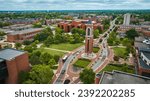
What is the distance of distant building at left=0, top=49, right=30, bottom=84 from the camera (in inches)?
128

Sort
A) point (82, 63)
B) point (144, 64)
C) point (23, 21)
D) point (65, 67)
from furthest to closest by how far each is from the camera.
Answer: point (23, 21), point (82, 63), point (65, 67), point (144, 64)

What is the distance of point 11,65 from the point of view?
135 inches

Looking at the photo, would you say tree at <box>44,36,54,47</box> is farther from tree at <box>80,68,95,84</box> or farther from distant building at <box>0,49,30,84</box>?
tree at <box>80,68,95,84</box>

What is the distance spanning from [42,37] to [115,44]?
394cm

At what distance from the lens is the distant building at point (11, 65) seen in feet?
10.6

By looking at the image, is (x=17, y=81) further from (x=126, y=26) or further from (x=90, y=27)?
(x=126, y=26)

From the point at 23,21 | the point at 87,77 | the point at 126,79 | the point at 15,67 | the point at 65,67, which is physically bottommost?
the point at 65,67

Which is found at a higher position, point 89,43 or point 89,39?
point 89,39

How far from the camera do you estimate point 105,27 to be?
12883 millimetres

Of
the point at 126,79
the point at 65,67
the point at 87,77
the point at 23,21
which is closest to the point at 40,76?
the point at 87,77

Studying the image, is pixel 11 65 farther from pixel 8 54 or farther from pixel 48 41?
pixel 48 41

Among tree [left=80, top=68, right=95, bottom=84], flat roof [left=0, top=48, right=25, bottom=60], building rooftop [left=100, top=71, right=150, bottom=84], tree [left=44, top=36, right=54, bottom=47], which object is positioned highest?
flat roof [left=0, top=48, right=25, bottom=60]

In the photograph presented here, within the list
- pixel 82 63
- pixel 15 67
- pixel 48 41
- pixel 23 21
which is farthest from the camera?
pixel 23 21

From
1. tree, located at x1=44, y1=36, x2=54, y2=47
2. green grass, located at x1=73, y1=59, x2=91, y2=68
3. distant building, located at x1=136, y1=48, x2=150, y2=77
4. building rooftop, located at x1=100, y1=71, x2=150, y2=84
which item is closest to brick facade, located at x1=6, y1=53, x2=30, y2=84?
green grass, located at x1=73, y1=59, x2=91, y2=68
